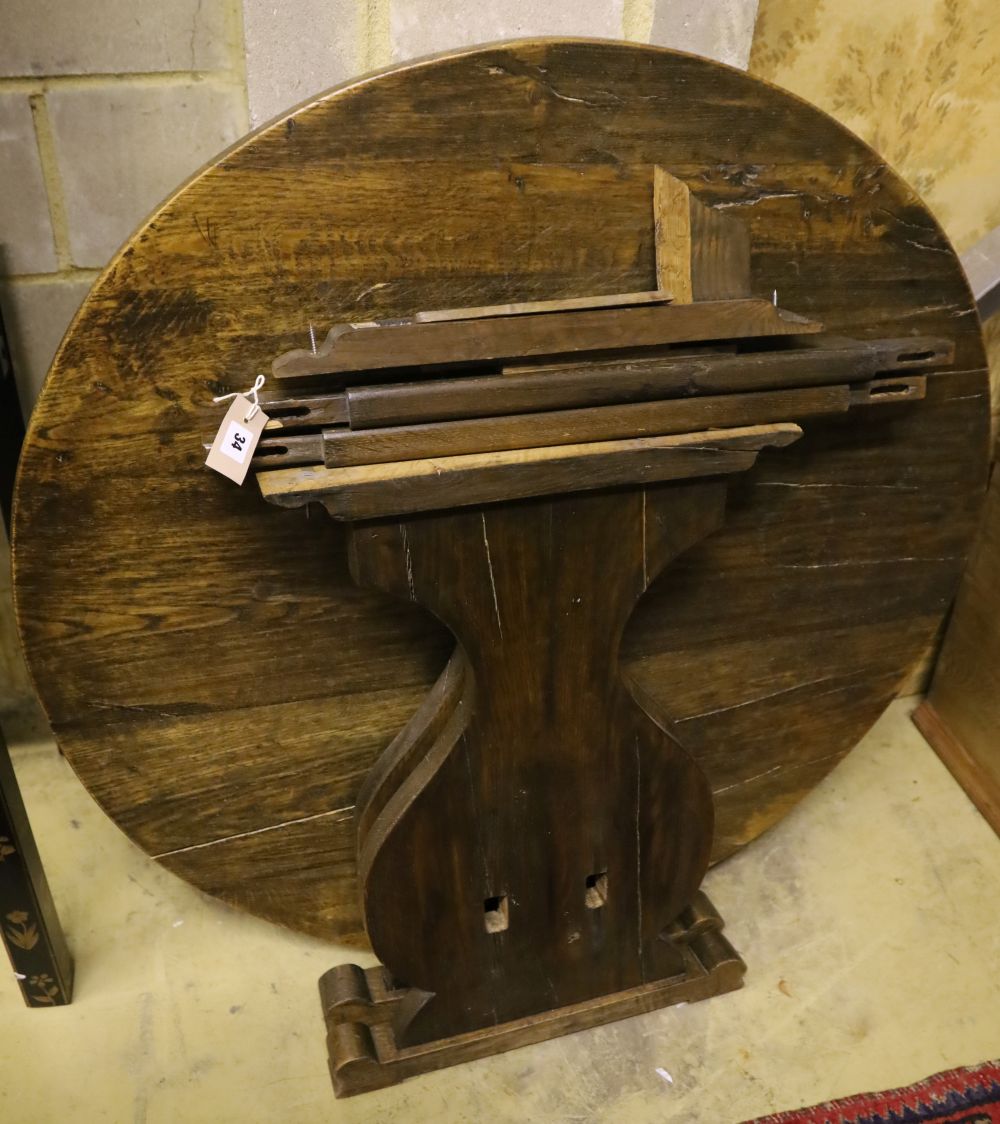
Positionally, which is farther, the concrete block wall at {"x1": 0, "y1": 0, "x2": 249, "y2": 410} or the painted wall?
the painted wall

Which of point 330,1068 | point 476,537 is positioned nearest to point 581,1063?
point 330,1068

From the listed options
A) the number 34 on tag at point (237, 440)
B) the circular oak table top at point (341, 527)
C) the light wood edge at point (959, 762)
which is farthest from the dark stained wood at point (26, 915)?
the light wood edge at point (959, 762)

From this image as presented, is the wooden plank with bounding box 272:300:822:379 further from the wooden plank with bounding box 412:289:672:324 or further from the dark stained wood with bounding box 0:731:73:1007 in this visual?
the dark stained wood with bounding box 0:731:73:1007

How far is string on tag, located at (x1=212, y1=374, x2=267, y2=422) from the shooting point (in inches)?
35.3

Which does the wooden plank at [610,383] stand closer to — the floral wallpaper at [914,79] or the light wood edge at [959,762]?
the floral wallpaper at [914,79]

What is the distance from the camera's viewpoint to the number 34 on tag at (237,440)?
0.90 m

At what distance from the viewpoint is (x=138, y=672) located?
3.52ft

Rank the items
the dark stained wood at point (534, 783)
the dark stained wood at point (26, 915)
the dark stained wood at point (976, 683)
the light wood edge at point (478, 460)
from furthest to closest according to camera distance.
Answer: the dark stained wood at point (976, 683) → the dark stained wood at point (26, 915) → the dark stained wood at point (534, 783) → the light wood edge at point (478, 460)

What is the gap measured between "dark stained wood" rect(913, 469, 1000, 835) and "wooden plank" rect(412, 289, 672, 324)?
88 centimetres

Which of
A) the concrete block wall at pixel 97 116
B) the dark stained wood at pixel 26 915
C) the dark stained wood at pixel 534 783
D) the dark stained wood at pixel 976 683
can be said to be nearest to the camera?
the dark stained wood at pixel 534 783

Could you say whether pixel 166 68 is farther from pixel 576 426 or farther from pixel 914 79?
pixel 914 79

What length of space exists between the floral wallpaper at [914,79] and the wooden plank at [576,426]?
0.55 m

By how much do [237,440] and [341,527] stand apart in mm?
193

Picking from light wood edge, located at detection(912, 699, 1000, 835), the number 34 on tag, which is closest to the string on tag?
the number 34 on tag
